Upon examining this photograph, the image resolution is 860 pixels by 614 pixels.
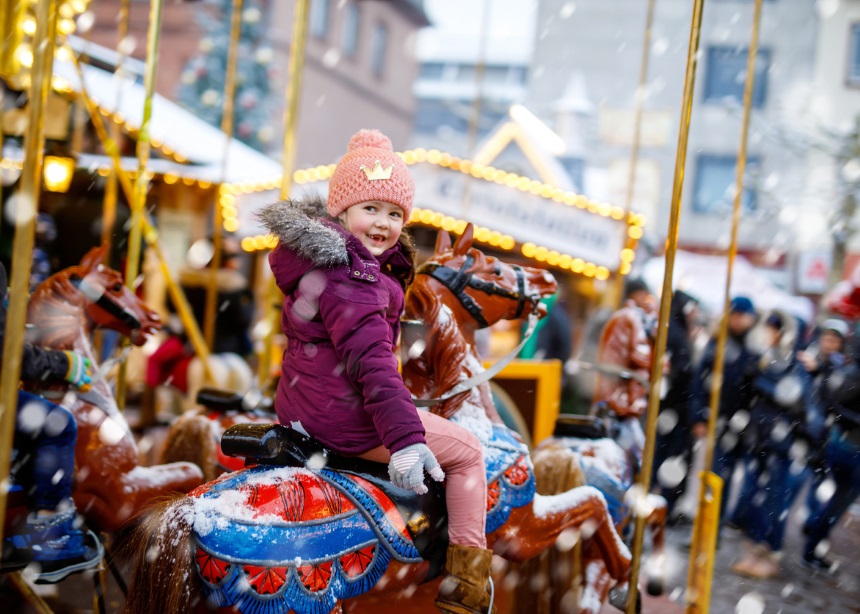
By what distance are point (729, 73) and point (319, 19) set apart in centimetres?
1183

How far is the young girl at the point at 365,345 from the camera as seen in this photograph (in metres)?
1.96

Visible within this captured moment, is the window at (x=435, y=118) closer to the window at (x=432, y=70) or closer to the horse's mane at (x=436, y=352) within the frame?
the window at (x=432, y=70)

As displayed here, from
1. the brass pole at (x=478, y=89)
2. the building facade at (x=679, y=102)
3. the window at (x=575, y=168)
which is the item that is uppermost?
the building facade at (x=679, y=102)

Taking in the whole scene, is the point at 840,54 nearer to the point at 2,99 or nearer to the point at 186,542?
the point at 2,99

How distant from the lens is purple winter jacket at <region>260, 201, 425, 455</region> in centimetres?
196

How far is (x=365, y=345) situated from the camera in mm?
1967

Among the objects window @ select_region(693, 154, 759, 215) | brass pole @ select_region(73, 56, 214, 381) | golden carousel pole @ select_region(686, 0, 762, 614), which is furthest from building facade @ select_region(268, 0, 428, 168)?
→ golden carousel pole @ select_region(686, 0, 762, 614)

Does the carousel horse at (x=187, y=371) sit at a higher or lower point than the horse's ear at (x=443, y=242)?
lower

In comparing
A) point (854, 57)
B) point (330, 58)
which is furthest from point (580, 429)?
point (330, 58)

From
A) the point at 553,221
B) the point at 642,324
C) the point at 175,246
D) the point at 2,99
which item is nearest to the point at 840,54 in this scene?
the point at 553,221

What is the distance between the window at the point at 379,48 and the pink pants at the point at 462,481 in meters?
27.7

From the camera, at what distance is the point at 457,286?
2.77 m

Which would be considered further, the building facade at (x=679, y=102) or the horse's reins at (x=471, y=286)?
the building facade at (x=679, y=102)

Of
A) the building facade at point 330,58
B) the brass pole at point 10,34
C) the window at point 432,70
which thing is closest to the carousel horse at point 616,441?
the brass pole at point 10,34
